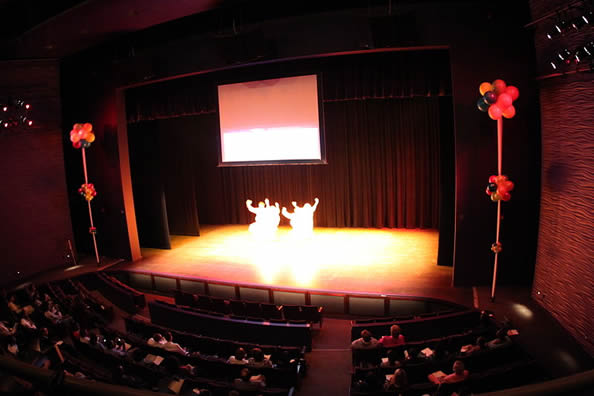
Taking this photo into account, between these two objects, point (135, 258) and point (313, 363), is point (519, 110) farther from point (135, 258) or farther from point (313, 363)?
point (135, 258)

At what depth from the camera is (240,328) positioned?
7477 millimetres

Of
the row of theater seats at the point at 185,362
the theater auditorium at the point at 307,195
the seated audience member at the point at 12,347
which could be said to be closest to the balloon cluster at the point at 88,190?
the theater auditorium at the point at 307,195

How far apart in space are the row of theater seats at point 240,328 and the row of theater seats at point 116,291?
1.58 metres

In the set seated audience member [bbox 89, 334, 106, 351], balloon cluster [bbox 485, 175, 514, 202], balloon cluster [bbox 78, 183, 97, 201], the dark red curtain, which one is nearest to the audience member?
balloon cluster [bbox 485, 175, 514, 202]

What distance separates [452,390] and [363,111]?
9.89 m

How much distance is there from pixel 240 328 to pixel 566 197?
614 centimetres

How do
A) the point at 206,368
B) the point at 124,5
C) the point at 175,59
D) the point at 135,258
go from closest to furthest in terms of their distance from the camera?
the point at 206,368 → the point at 124,5 → the point at 175,59 → the point at 135,258

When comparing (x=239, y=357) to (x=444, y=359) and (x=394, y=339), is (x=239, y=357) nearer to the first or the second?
(x=394, y=339)

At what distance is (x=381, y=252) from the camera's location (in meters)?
11.3

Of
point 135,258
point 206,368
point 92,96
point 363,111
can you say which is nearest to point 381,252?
point 363,111

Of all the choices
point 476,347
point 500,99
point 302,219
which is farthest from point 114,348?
point 500,99

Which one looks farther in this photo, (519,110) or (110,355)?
(519,110)

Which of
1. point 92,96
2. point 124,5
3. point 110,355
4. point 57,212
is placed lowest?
point 110,355

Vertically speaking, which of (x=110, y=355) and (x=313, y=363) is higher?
(x=110, y=355)
